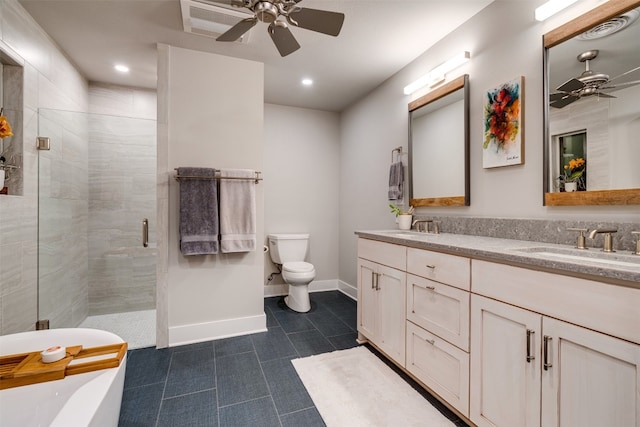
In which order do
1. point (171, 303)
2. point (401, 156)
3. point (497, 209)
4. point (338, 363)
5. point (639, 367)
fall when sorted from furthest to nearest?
point (401, 156) → point (171, 303) → point (338, 363) → point (497, 209) → point (639, 367)

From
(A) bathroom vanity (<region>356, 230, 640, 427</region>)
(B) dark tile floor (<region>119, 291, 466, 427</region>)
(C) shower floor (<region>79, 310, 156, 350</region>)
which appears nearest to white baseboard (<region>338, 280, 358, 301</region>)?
(B) dark tile floor (<region>119, 291, 466, 427</region>)

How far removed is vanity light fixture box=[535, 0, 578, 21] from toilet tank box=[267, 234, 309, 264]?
2.74 meters

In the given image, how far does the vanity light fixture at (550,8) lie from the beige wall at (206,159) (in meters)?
2.02

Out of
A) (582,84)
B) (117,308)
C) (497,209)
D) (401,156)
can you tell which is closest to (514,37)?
(582,84)

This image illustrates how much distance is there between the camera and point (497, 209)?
1.88 m

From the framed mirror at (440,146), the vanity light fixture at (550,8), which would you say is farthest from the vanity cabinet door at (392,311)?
the vanity light fixture at (550,8)

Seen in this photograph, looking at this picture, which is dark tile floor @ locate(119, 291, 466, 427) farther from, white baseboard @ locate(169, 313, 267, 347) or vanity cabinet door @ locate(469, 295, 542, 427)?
vanity cabinet door @ locate(469, 295, 542, 427)

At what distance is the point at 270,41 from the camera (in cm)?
230

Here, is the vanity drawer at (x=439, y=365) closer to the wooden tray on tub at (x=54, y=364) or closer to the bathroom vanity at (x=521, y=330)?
the bathroom vanity at (x=521, y=330)

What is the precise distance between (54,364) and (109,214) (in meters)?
1.97

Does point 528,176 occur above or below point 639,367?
above

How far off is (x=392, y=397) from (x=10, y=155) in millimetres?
2865

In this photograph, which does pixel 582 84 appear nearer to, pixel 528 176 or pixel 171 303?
pixel 528 176

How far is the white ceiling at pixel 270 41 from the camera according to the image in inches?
75.5
